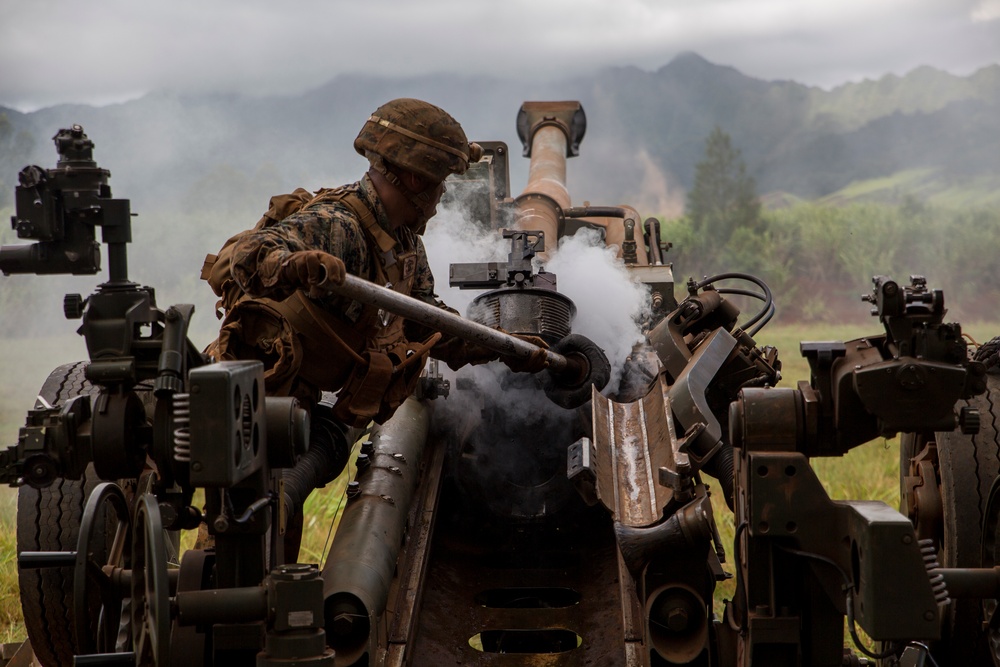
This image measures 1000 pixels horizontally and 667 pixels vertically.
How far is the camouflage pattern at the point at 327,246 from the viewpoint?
365 centimetres

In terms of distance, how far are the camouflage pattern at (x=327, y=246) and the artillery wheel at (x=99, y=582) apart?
700 millimetres

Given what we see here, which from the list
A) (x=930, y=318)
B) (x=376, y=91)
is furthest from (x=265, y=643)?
(x=376, y=91)

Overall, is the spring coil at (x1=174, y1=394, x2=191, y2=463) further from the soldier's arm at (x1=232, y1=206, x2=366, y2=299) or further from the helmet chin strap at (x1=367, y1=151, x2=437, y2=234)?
the helmet chin strap at (x1=367, y1=151, x2=437, y2=234)

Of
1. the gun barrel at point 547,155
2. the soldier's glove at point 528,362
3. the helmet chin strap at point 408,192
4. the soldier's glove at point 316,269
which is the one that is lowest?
the soldier's glove at point 528,362

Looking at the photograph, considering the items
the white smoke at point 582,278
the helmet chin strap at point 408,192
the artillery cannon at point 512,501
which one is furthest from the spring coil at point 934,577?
the white smoke at point 582,278

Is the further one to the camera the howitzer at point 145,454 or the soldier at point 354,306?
the soldier at point 354,306

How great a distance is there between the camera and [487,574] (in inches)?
215

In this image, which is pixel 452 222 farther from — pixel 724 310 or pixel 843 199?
pixel 843 199

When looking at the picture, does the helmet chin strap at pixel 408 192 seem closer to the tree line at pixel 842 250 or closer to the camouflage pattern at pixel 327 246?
the camouflage pattern at pixel 327 246

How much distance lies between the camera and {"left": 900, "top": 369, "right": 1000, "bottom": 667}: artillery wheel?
4027 mm

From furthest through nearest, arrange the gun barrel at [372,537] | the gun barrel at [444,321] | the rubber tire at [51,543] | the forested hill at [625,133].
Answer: the forested hill at [625,133] → the rubber tire at [51,543] → the gun barrel at [372,537] → the gun barrel at [444,321]

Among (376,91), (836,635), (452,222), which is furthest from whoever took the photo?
(376,91)

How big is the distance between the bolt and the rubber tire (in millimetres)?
1955

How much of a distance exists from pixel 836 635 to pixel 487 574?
2.30 metres
